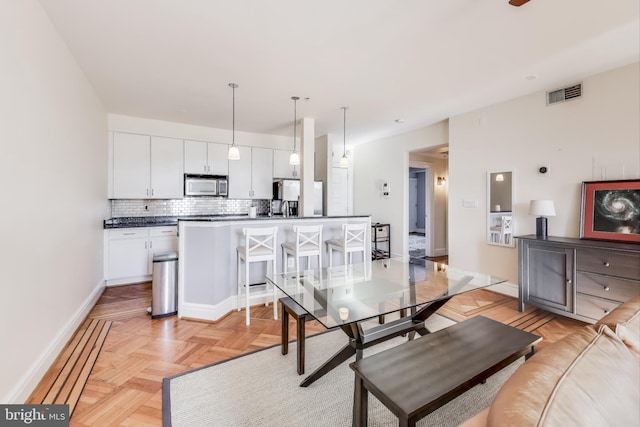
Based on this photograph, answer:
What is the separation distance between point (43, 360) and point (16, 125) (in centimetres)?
162

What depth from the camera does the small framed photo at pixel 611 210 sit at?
109 inches

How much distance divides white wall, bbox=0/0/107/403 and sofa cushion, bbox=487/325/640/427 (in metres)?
2.36

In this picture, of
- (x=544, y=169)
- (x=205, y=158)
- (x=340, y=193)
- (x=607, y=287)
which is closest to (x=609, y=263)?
(x=607, y=287)

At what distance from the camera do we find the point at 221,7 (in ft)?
6.62

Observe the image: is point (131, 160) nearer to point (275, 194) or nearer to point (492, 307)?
point (275, 194)

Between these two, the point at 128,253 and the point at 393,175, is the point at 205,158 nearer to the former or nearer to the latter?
the point at 128,253

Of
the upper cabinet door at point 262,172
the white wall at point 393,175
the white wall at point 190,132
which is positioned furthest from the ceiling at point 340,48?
the upper cabinet door at point 262,172

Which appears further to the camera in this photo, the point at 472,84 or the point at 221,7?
the point at 472,84

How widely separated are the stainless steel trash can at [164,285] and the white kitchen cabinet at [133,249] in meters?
1.60

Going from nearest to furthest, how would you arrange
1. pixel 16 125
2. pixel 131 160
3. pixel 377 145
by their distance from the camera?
pixel 16 125 < pixel 131 160 < pixel 377 145

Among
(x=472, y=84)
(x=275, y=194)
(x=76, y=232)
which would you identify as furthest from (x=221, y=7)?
(x=275, y=194)

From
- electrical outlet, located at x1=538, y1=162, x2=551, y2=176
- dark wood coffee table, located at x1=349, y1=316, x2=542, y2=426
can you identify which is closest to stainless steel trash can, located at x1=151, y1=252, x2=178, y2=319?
dark wood coffee table, located at x1=349, y1=316, x2=542, y2=426

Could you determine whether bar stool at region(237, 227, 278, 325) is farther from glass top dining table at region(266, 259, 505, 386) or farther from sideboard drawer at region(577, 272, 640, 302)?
sideboard drawer at region(577, 272, 640, 302)

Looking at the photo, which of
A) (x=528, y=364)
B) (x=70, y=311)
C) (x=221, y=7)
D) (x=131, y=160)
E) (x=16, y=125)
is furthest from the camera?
(x=131, y=160)
